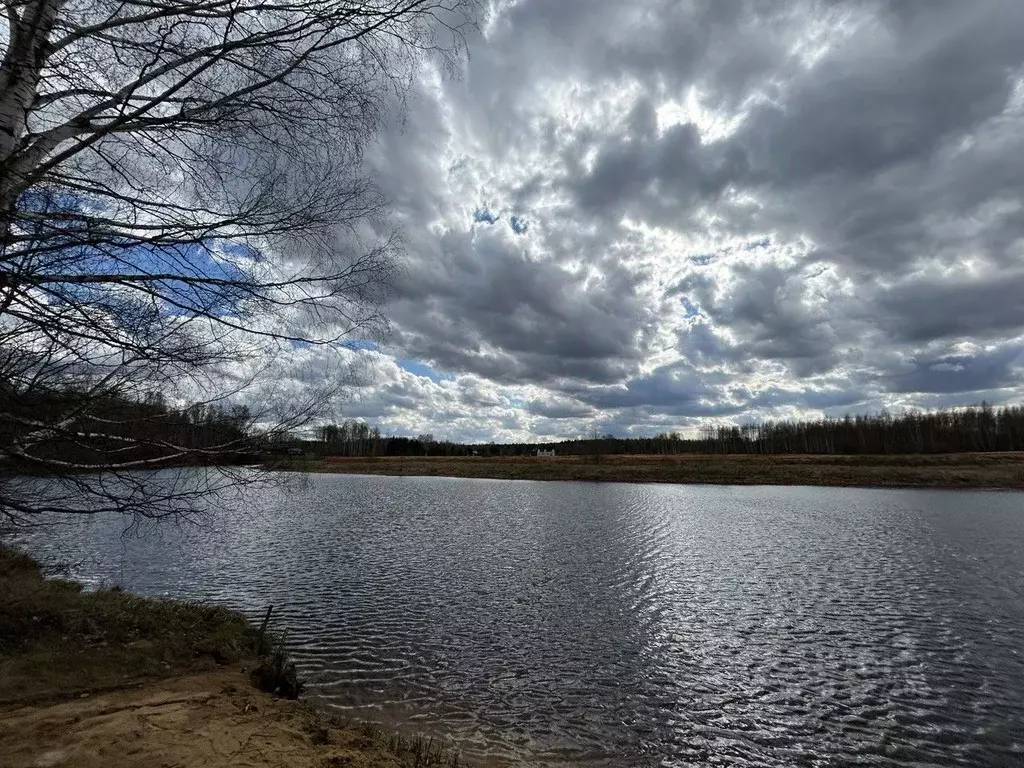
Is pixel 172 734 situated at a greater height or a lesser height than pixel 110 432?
lesser

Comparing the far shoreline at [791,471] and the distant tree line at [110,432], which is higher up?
the distant tree line at [110,432]

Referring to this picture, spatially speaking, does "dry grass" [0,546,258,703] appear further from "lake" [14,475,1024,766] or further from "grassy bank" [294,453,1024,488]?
"grassy bank" [294,453,1024,488]

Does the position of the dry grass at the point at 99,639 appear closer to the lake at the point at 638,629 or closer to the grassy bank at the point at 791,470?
the lake at the point at 638,629

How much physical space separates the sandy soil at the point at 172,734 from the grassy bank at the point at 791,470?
5401cm

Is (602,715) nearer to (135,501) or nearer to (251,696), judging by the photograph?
(251,696)

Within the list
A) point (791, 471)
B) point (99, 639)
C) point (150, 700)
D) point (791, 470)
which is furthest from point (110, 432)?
point (791, 470)

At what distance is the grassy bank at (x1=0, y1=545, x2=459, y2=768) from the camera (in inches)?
233

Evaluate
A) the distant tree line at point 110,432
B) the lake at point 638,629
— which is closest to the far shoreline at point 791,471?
the lake at point 638,629

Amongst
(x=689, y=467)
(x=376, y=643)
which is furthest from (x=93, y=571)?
(x=689, y=467)

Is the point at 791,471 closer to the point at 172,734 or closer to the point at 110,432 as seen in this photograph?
the point at 172,734

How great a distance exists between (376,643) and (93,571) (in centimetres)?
1265

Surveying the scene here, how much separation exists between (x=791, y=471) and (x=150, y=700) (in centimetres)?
8339

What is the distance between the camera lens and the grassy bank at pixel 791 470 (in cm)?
6638

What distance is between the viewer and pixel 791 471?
7669 cm
